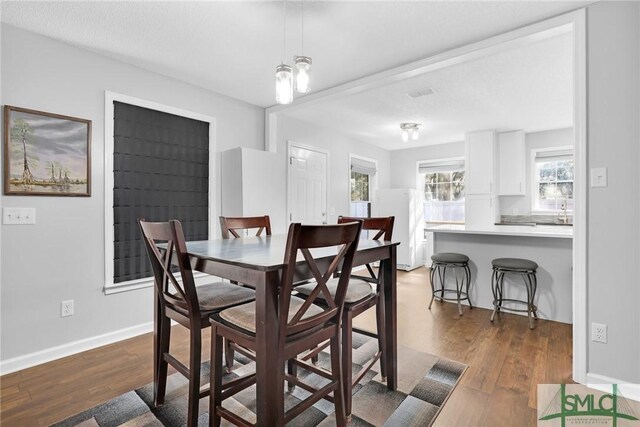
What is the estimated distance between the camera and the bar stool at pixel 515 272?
3.18 meters

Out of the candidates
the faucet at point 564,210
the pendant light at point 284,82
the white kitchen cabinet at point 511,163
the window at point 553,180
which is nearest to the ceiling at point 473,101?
the white kitchen cabinet at point 511,163

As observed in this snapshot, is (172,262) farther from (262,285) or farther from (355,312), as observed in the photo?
(355,312)

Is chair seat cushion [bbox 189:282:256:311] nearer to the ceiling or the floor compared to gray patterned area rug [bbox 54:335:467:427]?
nearer to the ceiling

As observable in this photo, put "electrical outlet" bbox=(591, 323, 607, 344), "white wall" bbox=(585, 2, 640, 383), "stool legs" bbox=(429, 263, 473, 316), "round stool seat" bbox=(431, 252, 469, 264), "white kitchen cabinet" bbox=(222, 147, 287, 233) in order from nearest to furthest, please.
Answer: "white wall" bbox=(585, 2, 640, 383) < "electrical outlet" bbox=(591, 323, 607, 344) < "white kitchen cabinet" bbox=(222, 147, 287, 233) < "round stool seat" bbox=(431, 252, 469, 264) < "stool legs" bbox=(429, 263, 473, 316)

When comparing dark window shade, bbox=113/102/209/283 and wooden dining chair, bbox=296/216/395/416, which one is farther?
dark window shade, bbox=113/102/209/283

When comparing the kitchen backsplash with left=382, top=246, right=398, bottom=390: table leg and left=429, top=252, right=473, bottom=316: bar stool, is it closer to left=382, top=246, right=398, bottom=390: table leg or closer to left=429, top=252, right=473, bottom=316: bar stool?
left=429, top=252, right=473, bottom=316: bar stool

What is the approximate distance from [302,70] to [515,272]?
287 centimetres

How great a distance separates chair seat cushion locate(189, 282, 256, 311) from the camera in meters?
1.68

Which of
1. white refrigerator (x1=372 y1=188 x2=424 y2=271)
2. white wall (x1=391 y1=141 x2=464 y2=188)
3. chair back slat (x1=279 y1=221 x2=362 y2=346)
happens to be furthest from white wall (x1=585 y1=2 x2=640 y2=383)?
white wall (x1=391 y1=141 x2=464 y2=188)

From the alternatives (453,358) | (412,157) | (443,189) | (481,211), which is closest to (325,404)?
(453,358)

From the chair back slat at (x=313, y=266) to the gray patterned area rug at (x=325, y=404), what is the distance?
67 cm

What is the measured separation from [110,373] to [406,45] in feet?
10.7

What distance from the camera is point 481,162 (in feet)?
17.6

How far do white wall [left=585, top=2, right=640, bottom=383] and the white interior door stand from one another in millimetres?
3168
